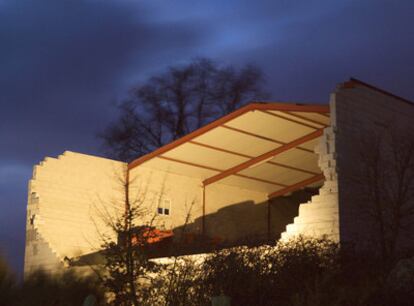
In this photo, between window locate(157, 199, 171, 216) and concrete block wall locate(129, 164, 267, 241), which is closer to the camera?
concrete block wall locate(129, 164, 267, 241)

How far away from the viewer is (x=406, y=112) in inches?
909

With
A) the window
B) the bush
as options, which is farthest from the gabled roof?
the bush

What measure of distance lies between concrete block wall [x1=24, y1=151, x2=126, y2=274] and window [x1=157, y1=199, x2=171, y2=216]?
5.79 feet

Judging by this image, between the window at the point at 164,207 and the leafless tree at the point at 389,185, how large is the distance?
8681 mm

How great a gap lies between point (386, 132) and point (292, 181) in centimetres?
812

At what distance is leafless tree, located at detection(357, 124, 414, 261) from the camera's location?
20.8 metres

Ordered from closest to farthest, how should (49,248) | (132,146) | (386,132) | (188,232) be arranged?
1. (386,132)
2. (49,248)
3. (188,232)
4. (132,146)

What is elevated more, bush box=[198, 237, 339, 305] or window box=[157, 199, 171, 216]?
window box=[157, 199, 171, 216]

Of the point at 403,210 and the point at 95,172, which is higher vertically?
the point at 95,172

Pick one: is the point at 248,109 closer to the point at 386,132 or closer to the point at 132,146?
the point at 386,132

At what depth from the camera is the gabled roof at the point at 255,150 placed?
75.4 ft

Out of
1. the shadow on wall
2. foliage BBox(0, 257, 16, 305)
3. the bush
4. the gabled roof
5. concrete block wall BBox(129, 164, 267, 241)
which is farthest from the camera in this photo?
the shadow on wall

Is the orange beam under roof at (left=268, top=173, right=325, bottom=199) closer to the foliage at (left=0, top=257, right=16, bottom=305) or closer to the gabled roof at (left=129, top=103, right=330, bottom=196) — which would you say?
the gabled roof at (left=129, top=103, right=330, bottom=196)

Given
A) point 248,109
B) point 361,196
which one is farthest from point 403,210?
point 248,109
